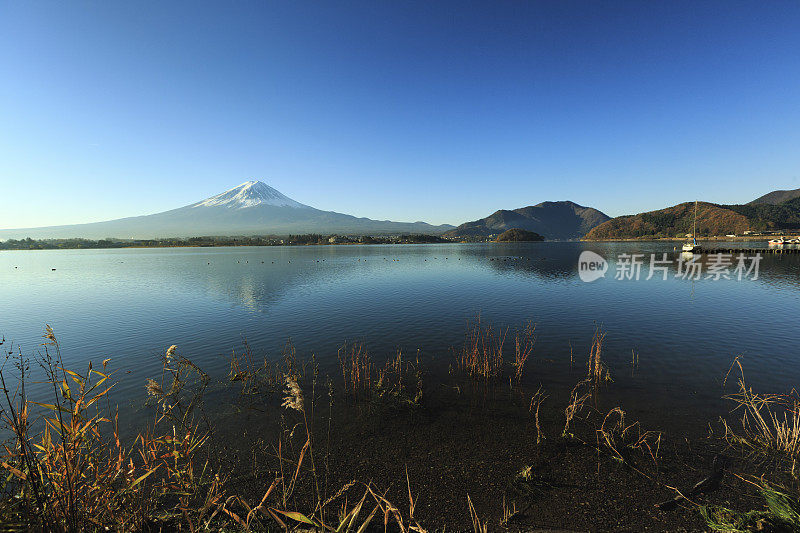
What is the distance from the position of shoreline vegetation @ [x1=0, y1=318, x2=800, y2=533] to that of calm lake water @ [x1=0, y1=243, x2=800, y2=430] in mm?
1822

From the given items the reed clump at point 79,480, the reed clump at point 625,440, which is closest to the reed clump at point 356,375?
the reed clump at point 79,480

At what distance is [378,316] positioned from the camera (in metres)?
26.4

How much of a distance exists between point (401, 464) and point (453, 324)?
15.3 meters

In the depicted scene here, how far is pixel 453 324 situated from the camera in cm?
2369

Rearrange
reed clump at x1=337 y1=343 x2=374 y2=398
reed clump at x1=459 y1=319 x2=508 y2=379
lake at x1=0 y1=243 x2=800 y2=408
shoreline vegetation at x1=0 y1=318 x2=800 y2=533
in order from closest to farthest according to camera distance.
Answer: shoreline vegetation at x1=0 y1=318 x2=800 y2=533
reed clump at x1=337 y1=343 x2=374 y2=398
reed clump at x1=459 y1=319 x2=508 y2=379
lake at x1=0 y1=243 x2=800 y2=408

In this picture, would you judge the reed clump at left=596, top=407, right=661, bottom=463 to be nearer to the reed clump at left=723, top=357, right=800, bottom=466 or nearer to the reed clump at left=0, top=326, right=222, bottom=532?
the reed clump at left=723, top=357, right=800, bottom=466

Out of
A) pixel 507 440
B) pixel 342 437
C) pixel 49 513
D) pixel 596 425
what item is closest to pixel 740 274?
pixel 596 425

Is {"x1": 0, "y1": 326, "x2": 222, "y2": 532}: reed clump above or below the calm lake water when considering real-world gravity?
above

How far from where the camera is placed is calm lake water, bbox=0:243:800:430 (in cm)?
1504

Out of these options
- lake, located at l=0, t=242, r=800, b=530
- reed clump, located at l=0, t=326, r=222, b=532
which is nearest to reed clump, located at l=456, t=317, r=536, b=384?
lake, located at l=0, t=242, r=800, b=530

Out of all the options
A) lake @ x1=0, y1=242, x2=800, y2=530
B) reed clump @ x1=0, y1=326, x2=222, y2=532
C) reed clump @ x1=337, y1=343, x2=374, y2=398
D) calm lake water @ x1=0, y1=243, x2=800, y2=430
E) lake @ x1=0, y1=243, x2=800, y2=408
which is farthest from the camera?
lake @ x1=0, y1=243, x2=800, y2=408

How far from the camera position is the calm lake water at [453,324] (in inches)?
592

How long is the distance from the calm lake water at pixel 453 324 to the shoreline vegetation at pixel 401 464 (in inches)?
71.7

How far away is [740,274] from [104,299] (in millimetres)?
92743
